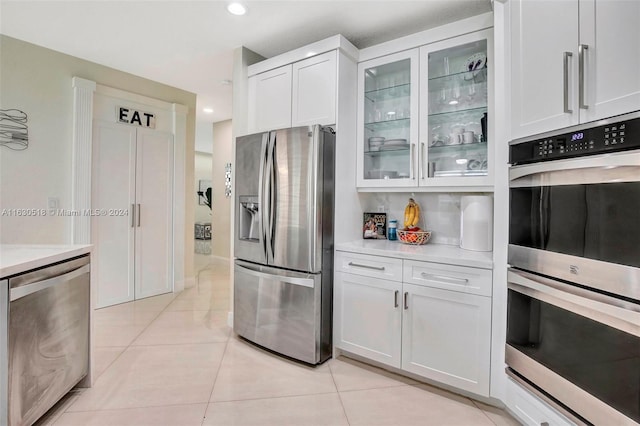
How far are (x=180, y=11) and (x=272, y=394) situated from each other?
285 centimetres

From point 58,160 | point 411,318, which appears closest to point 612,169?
point 411,318

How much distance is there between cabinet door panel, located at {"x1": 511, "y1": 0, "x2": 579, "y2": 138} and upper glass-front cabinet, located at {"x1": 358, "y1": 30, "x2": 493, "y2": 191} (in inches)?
18.4

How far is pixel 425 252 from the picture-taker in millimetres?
2162

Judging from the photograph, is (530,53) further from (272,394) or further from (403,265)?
(272,394)

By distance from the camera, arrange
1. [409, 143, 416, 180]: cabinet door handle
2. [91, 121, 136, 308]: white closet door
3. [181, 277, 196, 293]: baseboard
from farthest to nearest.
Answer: [181, 277, 196, 293]: baseboard, [91, 121, 136, 308]: white closet door, [409, 143, 416, 180]: cabinet door handle

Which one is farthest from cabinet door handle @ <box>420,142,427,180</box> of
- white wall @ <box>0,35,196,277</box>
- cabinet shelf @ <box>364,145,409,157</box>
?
white wall @ <box>0,35,196,277</box>

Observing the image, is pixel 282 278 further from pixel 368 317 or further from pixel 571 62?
pixel 571 62

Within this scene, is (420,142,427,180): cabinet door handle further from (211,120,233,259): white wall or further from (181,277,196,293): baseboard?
(211,120,233,259): white wall

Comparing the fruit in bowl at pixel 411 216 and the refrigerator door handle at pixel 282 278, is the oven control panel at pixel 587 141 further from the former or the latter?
Result: the refrigerator door handle at pixel 282 278

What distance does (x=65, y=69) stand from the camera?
3299 mm

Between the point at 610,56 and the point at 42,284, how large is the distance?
276 cm

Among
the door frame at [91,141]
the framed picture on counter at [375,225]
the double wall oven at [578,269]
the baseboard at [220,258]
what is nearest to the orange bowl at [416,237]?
the framed picture on counter at [375,225]

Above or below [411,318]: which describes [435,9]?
above

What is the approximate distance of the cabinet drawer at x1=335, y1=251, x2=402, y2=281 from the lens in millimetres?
2197
